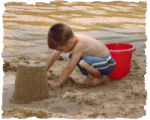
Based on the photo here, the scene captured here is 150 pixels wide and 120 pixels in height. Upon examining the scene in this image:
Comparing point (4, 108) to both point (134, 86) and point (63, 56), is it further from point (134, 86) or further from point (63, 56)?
point (63, 56)

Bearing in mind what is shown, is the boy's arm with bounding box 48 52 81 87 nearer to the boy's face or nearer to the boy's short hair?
the boy's face

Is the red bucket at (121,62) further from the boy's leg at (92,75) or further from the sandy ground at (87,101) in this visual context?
the boy's leg at (92,75)

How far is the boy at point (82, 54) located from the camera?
9.97 feet

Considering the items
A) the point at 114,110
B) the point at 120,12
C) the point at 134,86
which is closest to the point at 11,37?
the point at 134,86

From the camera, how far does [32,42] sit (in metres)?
5.45

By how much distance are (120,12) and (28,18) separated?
2.98 metres

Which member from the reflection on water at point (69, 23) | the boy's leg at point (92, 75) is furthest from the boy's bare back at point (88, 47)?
the reflection on water at point (69, 23)

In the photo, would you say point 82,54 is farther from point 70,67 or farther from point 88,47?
point 70,67

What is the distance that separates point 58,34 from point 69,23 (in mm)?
3868

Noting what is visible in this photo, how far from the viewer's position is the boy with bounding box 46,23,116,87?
9.97 ft

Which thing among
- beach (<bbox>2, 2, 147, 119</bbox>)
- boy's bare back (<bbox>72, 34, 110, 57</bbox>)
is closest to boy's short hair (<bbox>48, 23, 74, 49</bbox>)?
boy's bare back (<bbox>72, 34, 110, 57</bbox>)

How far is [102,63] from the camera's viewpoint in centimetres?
337

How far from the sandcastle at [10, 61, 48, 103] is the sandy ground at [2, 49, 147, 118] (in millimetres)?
75

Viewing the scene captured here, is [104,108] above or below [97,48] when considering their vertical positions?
below
